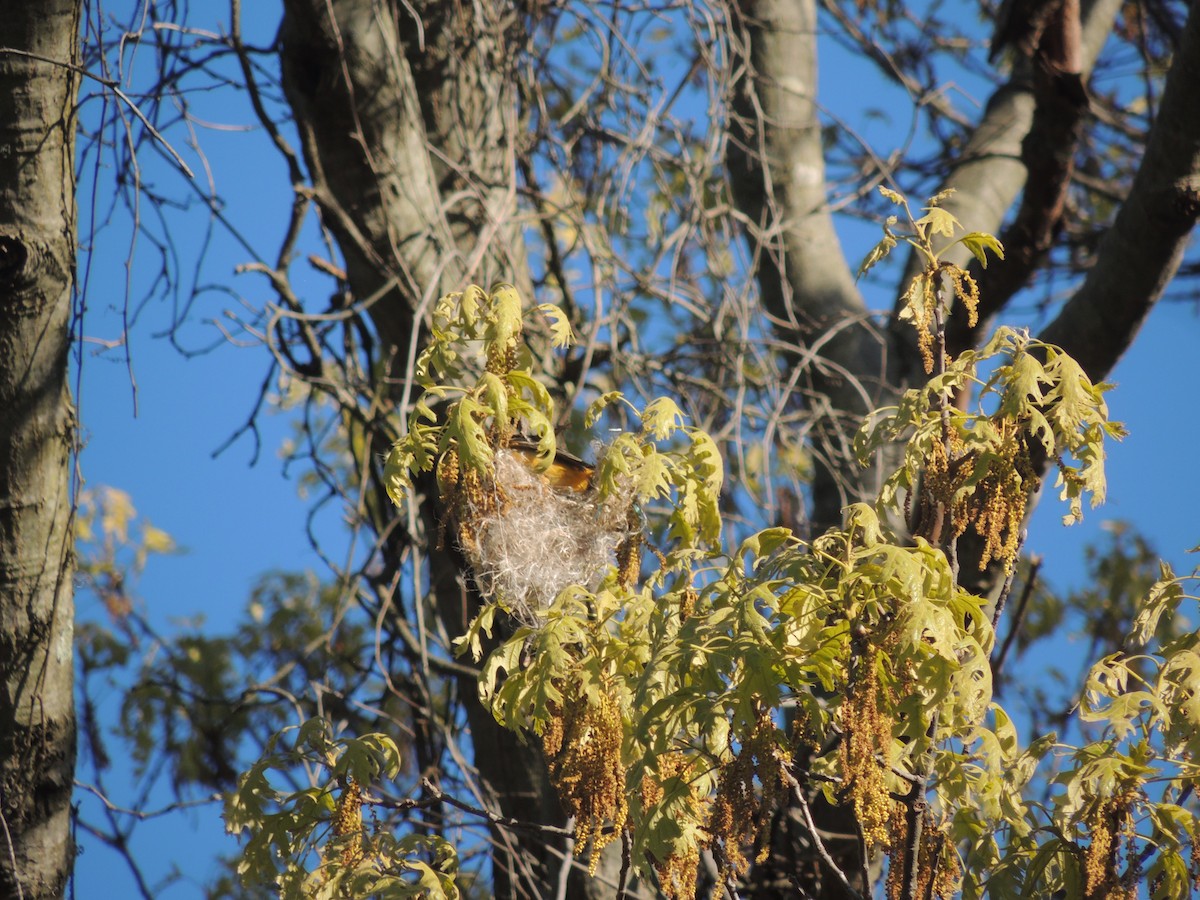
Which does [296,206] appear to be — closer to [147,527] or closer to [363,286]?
[363,286]

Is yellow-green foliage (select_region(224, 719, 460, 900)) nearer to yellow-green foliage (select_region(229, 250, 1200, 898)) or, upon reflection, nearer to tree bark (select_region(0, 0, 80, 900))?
yellow-green foliage (select_region(229, 250, 1200, 898))

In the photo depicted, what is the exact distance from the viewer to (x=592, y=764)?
6.17 feet

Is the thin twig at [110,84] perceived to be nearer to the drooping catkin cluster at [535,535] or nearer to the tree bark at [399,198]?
the drooping catkin cluster at [535,535]

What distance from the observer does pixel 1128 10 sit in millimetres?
6051

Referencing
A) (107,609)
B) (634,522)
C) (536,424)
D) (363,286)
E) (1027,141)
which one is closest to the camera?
(536,424)

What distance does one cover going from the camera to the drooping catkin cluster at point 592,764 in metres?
1.86

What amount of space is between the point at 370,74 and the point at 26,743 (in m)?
2.14

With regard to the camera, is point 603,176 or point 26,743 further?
point 603,176

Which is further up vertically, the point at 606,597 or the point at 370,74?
the point at 370,74

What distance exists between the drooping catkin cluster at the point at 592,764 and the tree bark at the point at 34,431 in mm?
1161

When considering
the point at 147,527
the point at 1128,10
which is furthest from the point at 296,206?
the point at 1128,10

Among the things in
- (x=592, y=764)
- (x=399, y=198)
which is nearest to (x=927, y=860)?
(x=592, y=764)

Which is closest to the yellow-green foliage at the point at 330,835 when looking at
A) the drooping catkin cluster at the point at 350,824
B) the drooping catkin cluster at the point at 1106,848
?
the drooping catkin cluster at the point at 350,824

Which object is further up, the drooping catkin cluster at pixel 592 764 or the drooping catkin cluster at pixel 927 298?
the drooping catkin cluster at pixel 927 298
